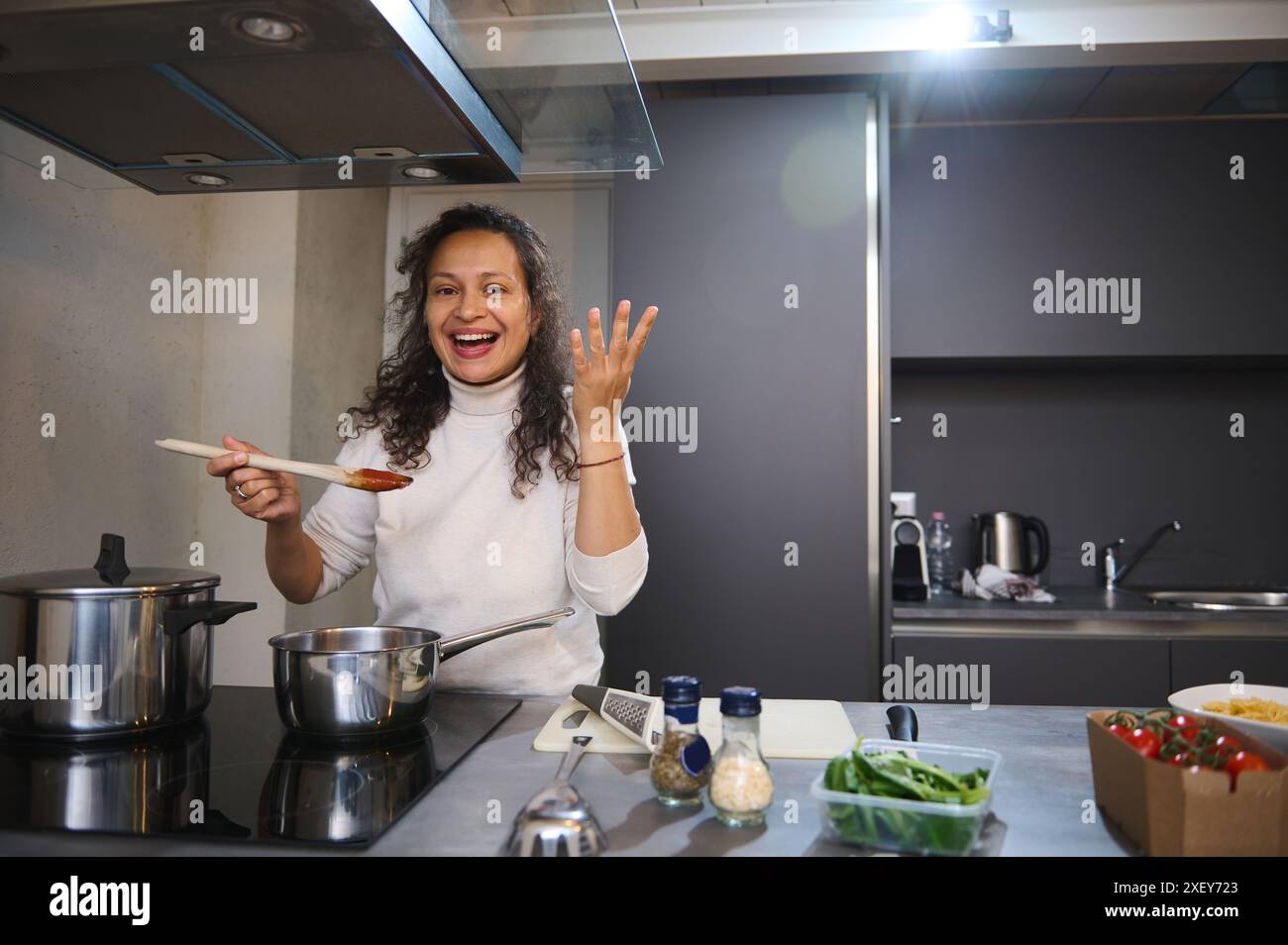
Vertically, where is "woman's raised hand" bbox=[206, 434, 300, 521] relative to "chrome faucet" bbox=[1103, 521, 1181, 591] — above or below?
above

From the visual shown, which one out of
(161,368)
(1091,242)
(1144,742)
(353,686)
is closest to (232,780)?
(353,686)

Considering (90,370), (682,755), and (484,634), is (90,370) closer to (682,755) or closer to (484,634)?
(484,634)

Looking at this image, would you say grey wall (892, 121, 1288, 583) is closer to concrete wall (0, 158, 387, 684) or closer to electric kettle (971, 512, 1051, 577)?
electric kettle (971, 512, 1051, 577)

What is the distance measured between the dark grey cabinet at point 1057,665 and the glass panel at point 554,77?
1.58 meters

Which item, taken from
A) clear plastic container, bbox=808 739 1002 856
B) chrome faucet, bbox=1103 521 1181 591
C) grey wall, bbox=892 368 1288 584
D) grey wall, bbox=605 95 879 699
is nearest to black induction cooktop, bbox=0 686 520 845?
clear plastic container, bbox=808 739 1002 856

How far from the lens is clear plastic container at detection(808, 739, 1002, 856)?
685 mm

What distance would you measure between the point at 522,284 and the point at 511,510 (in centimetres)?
41

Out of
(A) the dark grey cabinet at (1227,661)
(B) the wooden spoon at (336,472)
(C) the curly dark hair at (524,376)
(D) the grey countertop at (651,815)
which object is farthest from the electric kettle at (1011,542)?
(B) the wooden spoon at (336,472)

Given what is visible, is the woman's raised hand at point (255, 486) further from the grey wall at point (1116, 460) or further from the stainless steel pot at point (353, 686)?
the grey wall at point (1116, 460)

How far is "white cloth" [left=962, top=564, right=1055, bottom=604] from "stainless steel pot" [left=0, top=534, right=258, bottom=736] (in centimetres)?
212

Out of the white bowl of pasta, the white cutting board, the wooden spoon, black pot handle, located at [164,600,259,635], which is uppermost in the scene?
the wooden spoon

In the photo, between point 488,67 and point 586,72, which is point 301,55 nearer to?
point 488,67

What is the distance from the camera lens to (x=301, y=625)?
106 inches
